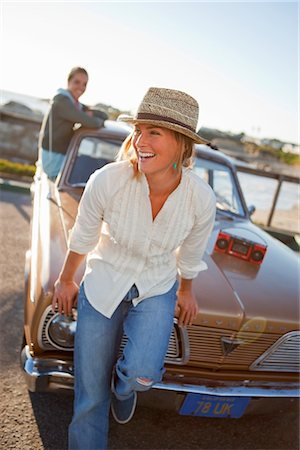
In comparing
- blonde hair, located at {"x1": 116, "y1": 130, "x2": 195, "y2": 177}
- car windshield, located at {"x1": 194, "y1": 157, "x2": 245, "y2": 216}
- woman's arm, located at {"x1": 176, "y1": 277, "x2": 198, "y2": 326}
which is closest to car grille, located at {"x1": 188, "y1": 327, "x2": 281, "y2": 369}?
woman's arm, located at {"x1": 176, "y1": 277, "x2": 198, "y2": 326}

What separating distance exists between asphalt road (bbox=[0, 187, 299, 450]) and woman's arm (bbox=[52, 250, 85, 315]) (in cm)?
53

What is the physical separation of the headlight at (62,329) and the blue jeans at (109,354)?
0.16 metres

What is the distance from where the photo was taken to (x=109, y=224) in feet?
Answer: 6.72

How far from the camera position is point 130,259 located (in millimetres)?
2055

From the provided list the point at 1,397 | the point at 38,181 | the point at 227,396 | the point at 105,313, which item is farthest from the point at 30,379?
the point at 38,181

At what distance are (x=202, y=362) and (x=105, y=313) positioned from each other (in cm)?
75

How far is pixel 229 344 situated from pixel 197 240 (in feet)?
2.06

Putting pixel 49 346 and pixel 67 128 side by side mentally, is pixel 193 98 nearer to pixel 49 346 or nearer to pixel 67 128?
pixel 49 346

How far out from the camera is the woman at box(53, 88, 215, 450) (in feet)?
6.50

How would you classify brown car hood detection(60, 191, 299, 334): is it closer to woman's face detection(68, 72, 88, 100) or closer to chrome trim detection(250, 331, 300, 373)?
chrome trim detection(250, 331, 300, 373)

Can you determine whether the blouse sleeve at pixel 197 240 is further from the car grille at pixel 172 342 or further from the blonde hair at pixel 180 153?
the car grille at pixel 172 342

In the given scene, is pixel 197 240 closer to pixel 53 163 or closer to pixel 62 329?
pixel 62 329

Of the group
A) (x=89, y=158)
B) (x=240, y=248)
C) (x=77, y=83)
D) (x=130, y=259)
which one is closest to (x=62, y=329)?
(x=130, y=259)

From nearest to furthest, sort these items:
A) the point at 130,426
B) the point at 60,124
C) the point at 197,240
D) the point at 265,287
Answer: the point at 197,240
the point at 130,426
the point at 265,287
the point at 60,124
